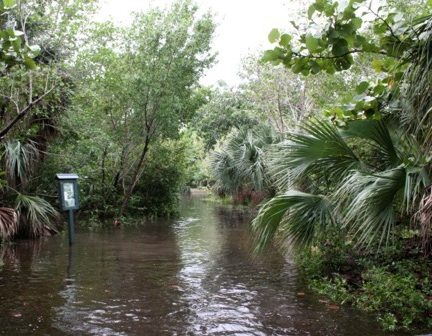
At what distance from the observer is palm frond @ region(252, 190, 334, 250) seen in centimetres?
602

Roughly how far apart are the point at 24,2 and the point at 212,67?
7.73 metres

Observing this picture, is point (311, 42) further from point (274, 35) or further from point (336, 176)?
point (336, 176)

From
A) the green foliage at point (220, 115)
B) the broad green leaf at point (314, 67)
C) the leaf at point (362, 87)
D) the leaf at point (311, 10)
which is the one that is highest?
the green foliage at point (220, 115)

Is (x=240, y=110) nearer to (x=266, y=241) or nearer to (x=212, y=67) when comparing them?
(x=212, y=67)

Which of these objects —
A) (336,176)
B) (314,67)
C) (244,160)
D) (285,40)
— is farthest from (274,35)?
(244,160)

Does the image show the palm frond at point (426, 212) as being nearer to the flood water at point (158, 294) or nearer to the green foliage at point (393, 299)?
the green foliage at point (393, 299)

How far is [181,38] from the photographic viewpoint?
14648 millimetres

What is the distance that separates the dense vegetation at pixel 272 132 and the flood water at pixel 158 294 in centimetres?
58

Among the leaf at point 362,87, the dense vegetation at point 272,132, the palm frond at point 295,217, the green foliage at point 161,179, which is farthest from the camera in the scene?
the green foliage at point 161,179

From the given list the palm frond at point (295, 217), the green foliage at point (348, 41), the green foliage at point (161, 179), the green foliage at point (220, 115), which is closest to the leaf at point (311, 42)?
the green foliage at point (348, 41)

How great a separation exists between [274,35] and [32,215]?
8640 millimetres

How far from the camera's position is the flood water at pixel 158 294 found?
16.9 feet

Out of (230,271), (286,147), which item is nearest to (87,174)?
(230,271)

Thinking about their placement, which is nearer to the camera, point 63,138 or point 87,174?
point 63,138
